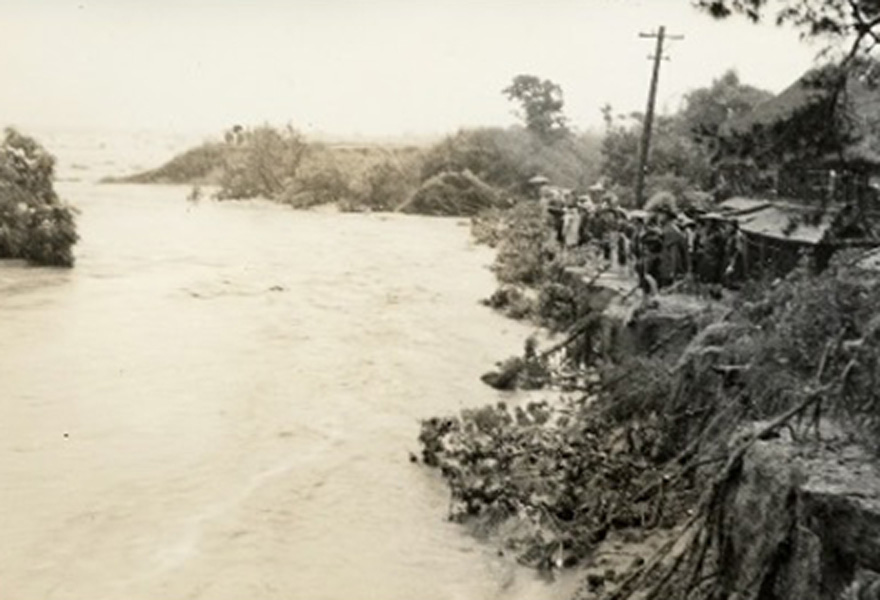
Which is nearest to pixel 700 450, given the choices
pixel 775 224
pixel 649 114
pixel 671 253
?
pixel 671 253

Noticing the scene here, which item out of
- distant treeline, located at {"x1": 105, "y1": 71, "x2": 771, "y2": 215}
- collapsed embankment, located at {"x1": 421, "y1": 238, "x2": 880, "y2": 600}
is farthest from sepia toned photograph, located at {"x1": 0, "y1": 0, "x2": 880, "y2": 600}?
distant treeline, located at {"x1": 105, "y1": 71, "x2": 771, "y2": 215}

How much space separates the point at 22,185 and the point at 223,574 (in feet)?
59.0

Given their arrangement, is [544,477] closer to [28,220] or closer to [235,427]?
[235,427]

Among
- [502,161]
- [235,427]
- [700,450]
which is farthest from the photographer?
[502,161]

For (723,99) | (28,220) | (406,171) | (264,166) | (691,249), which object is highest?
(723,99)

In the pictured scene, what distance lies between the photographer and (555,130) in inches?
1994

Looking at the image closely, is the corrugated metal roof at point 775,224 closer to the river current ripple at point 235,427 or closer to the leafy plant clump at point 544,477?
the river current ripple at point 235,427

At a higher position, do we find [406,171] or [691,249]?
[691,249]

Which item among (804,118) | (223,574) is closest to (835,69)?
(804,118)

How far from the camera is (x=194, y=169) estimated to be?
5350cm

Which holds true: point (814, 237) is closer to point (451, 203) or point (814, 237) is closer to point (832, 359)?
point (832, 359)

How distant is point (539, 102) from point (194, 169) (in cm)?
2065

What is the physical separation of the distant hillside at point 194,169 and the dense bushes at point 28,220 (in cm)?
2884

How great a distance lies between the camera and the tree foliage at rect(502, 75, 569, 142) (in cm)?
5084
